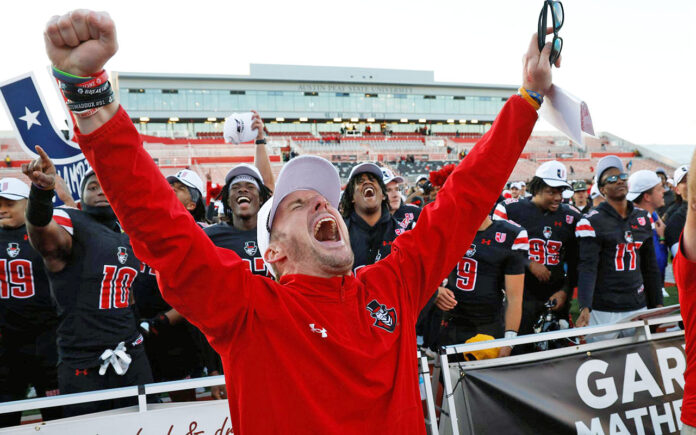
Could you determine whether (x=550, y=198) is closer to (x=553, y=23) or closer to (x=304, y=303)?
(x=553, y=23)

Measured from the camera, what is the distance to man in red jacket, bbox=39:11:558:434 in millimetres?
1063

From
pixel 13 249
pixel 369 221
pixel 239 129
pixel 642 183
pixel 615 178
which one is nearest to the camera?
pixel 13 249

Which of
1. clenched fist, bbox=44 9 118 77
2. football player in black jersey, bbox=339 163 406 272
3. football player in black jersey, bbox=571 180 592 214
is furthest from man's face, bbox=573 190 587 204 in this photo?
clenched fist, bbox=44 9 118 77

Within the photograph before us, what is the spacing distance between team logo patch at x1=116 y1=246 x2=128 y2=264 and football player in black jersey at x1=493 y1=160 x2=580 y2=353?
11.2ft

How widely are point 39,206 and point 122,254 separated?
0.64 meters

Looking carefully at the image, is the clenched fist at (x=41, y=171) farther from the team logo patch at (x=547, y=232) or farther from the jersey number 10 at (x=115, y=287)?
the team logo patch at (x=547, y=232)

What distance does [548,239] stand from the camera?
4848 millimetres

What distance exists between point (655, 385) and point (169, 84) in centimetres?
Answer: 6107

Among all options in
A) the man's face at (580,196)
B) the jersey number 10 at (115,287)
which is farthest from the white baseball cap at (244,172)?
the man's face at (580,196)

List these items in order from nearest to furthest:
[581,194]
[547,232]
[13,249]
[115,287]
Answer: [115,287], [13,249], [547,232], [581,194]

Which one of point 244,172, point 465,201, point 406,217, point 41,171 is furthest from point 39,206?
point 406,217

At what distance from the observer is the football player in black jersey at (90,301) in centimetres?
290

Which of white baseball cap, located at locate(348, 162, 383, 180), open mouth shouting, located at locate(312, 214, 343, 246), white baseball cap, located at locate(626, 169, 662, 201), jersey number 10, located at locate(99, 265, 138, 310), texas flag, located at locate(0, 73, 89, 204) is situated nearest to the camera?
open mouth shouting, located at locate(312, 214, 343, 246)

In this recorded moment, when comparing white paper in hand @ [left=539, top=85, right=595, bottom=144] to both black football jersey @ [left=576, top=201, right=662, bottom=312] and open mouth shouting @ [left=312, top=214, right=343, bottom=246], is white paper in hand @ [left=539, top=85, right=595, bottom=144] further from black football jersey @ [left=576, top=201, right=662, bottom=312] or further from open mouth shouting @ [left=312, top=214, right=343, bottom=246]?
black football jersey @ [left=576, top=201, right=662, bottom=312]
